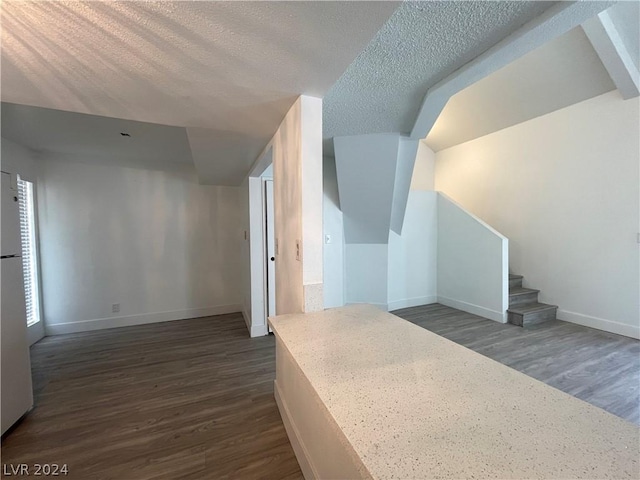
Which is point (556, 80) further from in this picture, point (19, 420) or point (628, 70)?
point (19, 420)

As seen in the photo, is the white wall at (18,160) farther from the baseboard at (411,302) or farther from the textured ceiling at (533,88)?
the textured ceiling at (533,88)

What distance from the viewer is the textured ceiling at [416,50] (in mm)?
1075

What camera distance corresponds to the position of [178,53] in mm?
1036

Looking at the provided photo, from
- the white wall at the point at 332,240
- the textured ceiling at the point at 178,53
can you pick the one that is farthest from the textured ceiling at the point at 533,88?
the textured ceiling at the point at 178,53

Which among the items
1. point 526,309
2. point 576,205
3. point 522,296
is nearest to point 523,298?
point 522,296

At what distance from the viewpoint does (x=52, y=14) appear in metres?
0.85

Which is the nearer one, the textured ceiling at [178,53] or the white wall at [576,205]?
the textured ceiling at [178,53]

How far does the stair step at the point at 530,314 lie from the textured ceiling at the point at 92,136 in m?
4.63

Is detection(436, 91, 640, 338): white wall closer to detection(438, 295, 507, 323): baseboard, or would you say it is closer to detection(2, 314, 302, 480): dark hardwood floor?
detection(438, 295, 507, 323): baseboard

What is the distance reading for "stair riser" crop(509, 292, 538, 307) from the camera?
363 cm

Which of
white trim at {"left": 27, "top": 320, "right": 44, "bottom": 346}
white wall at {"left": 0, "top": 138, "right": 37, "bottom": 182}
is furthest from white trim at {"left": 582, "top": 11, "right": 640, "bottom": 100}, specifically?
white trim at {"left": 27, "top": 320, "right": 44, "bottom": 346}

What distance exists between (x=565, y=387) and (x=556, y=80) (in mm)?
3617

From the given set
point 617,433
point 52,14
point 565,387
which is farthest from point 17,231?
point 565,387

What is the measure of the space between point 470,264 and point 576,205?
1499 millimetres
